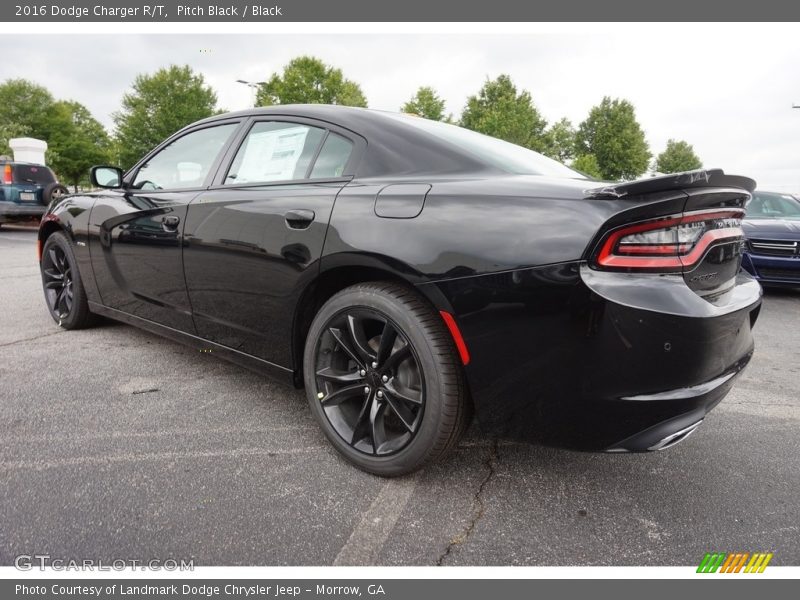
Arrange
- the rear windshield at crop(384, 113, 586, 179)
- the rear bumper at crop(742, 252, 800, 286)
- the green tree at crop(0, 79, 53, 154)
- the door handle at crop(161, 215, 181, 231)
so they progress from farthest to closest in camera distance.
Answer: the green tree at crop(0, 79, 53, 154)
the rear bumper at crop(742, 252, 800, 286)
the door handle at crop(161, 215, 181, 231)
the rear windshield at crop(384, 113, 586, 179)

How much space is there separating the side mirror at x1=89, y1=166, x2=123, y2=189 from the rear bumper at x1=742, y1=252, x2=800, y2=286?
253 inches

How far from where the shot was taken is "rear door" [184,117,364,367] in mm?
2217

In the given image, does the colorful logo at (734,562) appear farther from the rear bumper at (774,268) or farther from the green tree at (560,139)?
the green tree at (560,139)

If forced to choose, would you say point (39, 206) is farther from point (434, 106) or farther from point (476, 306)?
point (434, 106)

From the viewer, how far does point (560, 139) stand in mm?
45875

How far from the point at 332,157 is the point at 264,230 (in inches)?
17.4

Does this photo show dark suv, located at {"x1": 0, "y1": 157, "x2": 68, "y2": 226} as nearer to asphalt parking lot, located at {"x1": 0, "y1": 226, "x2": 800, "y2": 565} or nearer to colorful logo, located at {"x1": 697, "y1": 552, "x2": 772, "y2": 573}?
asphalt parking lot, located at {"x1": 0, "y1": 226, "x2": 800, "y2": 565}

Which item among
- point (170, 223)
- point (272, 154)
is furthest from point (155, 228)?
point (272, 154)

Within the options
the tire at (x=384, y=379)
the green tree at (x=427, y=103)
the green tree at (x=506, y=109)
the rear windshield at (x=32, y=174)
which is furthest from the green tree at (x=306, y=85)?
the tire at (x=384, y=379)

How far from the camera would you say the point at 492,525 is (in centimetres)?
179

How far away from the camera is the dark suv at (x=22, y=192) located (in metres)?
12.3

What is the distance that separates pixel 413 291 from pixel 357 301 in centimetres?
23

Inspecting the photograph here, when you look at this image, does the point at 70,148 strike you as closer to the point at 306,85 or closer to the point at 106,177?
the point at 306,85

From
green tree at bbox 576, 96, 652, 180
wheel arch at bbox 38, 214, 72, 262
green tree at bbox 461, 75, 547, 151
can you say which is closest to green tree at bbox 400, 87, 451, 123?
green tree at bbox 461, 75, 547, 151
